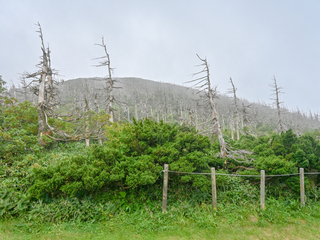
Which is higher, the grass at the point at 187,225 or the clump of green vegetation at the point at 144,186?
the clump of green vegetation at the point at 144,186

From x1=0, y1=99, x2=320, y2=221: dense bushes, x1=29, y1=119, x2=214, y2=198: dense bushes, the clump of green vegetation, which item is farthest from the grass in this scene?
x1=29, y1=119, x2=214, y2=198: dense bushes

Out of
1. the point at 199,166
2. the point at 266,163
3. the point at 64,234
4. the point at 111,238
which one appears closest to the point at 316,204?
the point at 266,163

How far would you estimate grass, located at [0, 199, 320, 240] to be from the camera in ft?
15.4

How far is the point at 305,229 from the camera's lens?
202 inches

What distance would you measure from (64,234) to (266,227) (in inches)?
231

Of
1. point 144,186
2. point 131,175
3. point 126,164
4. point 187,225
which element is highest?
point 126,164

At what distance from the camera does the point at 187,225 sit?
5.17 meters

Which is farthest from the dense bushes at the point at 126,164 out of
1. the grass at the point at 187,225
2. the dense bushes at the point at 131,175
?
the grass at the point at 187,225

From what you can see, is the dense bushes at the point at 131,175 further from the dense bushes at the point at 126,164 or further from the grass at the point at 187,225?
the grass at the point at 187,225

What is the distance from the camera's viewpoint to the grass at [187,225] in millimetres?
4691

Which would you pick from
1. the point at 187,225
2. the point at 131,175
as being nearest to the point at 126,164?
the point at 131,175

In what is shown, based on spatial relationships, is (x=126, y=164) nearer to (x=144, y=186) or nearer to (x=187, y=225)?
(x=144, y=186)

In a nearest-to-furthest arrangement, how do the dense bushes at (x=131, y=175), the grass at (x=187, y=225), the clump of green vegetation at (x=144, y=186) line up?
the grass at (x=187, y=225) → the clump of green vegetation at (x=144, y=186) → the dense bushes at (x=131, y=175)

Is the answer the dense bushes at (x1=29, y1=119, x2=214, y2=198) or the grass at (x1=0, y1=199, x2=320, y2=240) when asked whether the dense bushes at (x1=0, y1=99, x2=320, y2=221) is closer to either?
the dense bushes at (x1=29, y1=119, x2=214, y2=198)
